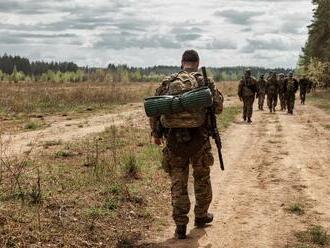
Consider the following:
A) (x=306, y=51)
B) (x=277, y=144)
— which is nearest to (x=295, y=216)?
(x=277, y=144)

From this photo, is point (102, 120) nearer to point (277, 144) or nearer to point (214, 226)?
point (277, 144)

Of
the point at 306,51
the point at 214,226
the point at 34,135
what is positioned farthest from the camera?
the point at 306,51

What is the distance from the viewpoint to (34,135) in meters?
17.8

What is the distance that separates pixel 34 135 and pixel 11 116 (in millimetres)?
7045

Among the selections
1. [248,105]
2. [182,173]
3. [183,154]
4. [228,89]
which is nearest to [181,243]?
[182,173]

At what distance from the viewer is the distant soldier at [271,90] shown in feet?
98.4

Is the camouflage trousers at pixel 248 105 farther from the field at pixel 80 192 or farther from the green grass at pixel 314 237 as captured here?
the green grass at pixel 314 237

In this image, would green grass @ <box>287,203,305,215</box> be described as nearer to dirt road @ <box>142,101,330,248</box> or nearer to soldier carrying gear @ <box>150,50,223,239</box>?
dirt road @ <box>142,101,330,248</box>

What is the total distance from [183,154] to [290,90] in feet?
75.1

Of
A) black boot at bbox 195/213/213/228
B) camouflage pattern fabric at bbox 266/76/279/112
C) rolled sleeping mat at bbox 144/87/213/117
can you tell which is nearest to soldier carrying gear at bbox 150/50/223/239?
rolled sleeping mat at bbox 144/87/213/117

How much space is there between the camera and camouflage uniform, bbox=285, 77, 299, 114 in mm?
29156

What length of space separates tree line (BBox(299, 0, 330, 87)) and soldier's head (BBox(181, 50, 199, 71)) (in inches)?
1839

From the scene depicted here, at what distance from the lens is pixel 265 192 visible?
996cm

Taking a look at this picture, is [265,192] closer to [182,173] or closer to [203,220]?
[203,220]
